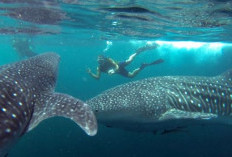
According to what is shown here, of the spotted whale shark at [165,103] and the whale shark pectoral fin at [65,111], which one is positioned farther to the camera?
the spotted whale shark at [165,103]

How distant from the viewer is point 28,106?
13.3 feet

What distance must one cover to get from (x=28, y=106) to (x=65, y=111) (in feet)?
2.41

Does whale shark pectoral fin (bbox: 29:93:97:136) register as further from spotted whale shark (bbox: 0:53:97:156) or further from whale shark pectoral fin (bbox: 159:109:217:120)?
whale shark pectoral fin (bbox: 159:109:217:120)

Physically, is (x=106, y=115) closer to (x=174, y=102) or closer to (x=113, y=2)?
(x=174, y=102)

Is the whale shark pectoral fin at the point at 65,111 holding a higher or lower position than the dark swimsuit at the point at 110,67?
higher

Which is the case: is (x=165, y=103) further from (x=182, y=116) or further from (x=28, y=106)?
(x=28, y=106)

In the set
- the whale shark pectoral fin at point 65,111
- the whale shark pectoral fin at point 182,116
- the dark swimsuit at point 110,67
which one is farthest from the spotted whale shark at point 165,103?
the dark swimsuit at point 110,67

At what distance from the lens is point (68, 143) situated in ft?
43.5

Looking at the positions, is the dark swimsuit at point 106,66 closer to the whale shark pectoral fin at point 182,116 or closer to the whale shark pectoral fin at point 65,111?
the whale shark pectoral fin at point 182,116

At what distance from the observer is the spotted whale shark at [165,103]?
19.2 ft

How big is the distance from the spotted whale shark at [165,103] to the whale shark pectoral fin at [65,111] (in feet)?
4.49

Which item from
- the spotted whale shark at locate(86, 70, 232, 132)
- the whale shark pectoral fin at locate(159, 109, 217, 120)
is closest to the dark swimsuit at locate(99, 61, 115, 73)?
the spotted whale shark at locate(86, 70, 232, 132)

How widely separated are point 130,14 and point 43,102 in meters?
10.6

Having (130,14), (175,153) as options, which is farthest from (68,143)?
(130,14)
